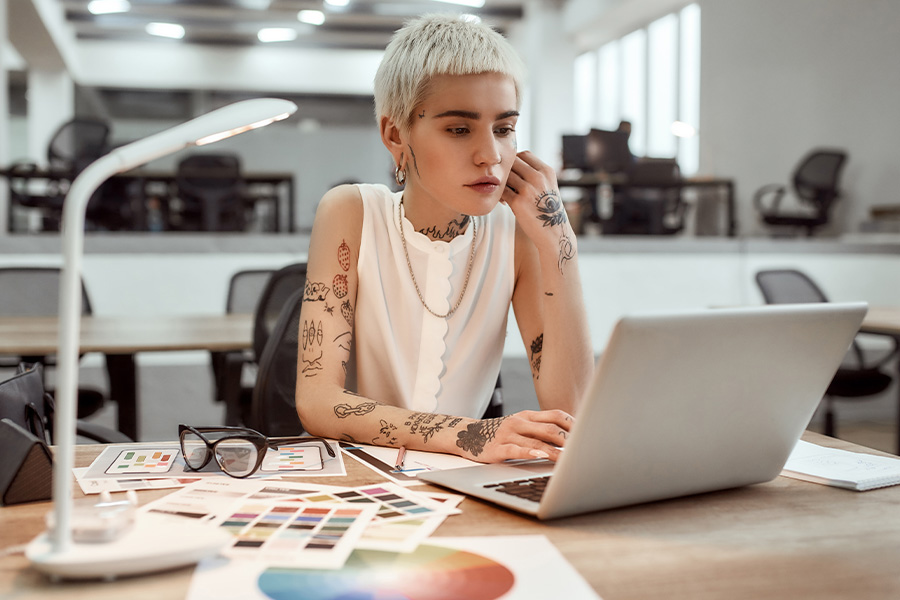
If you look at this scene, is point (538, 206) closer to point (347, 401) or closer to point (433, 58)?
point (433, 58)

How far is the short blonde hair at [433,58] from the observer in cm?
122

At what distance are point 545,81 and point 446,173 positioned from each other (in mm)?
11067

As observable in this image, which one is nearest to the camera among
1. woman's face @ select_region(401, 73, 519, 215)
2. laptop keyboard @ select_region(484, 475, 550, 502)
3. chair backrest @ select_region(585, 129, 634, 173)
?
laptop keyboard @ select_region(484, 475, 550, 502)

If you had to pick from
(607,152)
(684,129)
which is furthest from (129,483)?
(684,129)

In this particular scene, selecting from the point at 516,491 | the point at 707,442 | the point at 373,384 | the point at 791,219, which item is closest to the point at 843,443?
the point at 707,442

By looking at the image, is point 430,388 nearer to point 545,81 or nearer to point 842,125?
point 842,125

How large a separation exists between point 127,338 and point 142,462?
1.44 metres

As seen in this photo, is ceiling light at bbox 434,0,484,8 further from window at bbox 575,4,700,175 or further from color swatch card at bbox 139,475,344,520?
color swatch card at bbox 139,475,344,520

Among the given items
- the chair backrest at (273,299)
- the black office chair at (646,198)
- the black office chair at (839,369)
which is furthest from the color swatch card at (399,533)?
the black office chair at (646,198)

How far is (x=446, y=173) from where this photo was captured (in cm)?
125

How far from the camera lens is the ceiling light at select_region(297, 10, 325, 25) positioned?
11.4m

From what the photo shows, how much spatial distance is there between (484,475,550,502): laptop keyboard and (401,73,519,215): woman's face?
51cm

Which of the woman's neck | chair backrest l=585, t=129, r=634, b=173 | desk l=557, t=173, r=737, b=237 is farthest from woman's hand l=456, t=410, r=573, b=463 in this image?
desk l=557, t=173, r=737, b=237

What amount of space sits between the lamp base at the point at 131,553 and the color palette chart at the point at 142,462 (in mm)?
274
